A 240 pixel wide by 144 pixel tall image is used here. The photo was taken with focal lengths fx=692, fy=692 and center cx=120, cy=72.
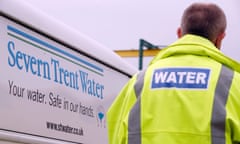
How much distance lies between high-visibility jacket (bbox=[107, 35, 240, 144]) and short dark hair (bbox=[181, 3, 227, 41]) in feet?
0.20

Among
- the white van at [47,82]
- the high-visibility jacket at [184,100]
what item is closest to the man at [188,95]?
the high-visibility jacket at [184,100]

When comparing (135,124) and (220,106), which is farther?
(135,124)

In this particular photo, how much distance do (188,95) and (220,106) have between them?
145 mm

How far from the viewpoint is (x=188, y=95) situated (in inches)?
113

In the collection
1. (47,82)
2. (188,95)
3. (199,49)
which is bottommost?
(188,95)

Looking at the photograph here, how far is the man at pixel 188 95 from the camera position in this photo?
9.15ft

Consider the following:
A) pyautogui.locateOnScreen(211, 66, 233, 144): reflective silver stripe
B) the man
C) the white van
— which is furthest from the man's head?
the white van

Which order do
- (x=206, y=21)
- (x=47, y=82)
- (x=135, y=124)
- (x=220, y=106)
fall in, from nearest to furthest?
1. (x=220, y=106)
2. (x=135, y=124)
3. (x=206, y=21)
4. (x=47, y=82)

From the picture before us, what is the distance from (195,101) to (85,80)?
1.85 m

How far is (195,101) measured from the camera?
9.34 ft

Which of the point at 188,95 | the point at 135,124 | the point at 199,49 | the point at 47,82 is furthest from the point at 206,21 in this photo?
the point at 47,82

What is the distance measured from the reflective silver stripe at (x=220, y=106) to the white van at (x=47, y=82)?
1214 mm

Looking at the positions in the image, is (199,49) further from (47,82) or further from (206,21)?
(47,82)

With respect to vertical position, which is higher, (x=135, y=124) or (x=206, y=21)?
(x=206, y=21)
